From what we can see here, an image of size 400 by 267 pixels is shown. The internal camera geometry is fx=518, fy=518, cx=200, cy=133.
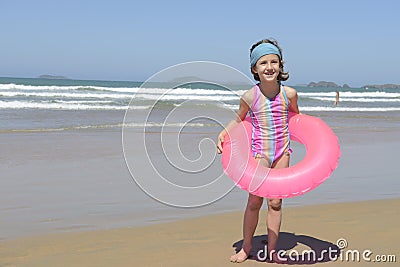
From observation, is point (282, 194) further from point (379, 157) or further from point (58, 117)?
point (58, 117)

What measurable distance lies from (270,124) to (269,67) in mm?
371

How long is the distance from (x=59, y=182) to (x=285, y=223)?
9.36ft

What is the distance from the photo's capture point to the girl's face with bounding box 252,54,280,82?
10.8 ft

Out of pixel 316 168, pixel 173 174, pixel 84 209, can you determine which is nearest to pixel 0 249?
pixel 84 209

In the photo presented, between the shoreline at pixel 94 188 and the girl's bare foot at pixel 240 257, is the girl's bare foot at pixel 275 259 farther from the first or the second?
the shoreline at pixel 94 188

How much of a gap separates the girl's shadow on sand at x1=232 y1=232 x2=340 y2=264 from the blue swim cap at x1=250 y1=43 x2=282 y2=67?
1.31 metres

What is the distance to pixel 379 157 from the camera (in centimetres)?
852

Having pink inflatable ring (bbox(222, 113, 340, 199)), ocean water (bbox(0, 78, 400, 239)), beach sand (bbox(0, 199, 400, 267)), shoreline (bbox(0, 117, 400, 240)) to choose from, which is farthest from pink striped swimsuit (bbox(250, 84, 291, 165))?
shoreline (bbox(0, 117, 400, 240))

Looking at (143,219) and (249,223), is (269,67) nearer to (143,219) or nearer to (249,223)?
(249,223)

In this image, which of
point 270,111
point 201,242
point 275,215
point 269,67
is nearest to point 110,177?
point 201,242

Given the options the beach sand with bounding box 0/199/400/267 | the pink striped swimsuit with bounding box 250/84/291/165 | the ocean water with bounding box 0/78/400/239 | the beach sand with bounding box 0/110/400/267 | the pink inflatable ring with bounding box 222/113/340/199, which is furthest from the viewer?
the ocean water with bounding box 0/78/400/239

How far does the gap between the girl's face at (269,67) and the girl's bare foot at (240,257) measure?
45.7 inches

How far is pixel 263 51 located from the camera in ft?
10.8

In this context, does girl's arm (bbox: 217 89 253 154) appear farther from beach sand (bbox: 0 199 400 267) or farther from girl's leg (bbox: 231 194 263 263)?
beach sand (bbox: 0 199 400 267)
